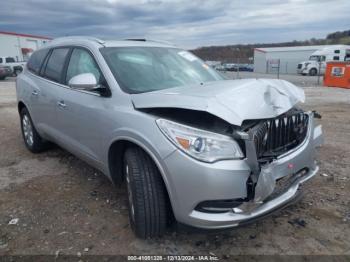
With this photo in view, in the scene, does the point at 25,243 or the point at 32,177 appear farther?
the point at 32,177

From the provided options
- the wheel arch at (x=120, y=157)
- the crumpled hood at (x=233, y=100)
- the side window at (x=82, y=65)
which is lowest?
the wheel arch at (x=120, y=157)

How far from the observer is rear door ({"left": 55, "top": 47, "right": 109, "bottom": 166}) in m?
3.19

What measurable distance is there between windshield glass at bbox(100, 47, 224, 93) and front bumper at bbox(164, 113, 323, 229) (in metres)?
1.05

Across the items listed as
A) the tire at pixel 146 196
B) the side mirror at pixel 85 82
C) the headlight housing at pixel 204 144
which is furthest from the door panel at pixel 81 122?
the headlight housing at pixel 204 144

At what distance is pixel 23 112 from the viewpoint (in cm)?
545

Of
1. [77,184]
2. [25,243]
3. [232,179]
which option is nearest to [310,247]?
[232,179]

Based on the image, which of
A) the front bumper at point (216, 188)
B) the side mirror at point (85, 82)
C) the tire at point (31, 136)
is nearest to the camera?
the front bumper at point (216, 188)

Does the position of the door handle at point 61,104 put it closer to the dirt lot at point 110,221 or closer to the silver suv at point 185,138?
the silver suv at point 185,138

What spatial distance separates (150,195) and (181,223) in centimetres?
32

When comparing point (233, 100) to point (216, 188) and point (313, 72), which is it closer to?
point (216, 188)

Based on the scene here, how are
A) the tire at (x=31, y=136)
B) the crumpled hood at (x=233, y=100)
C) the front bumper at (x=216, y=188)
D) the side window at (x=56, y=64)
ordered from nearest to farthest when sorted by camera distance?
1. the front bumper at (x=216, y=188)
2. the crumpled hood at (x=233, y=100)
3. the side window at (x=56, y=64)
4. the tire at (x=31, y=136)

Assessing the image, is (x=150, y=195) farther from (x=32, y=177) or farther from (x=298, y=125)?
(x=32, y=177)

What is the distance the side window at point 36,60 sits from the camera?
488 centimetres

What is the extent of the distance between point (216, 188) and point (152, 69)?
1.66m
